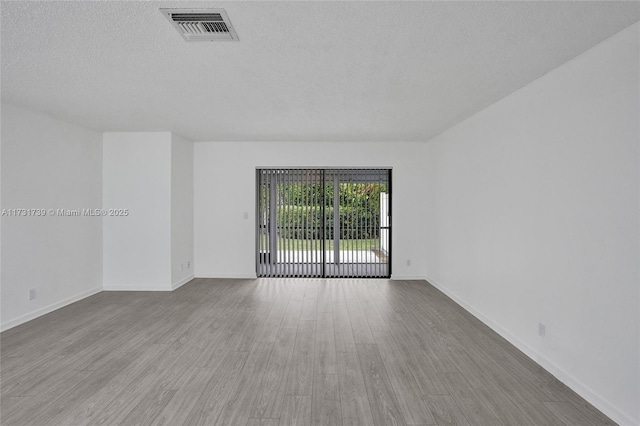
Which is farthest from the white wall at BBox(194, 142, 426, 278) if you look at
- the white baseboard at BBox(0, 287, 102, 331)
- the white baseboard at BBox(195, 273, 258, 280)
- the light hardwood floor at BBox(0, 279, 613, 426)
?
the white baseboard at BBox(0, 287, 102, 331)

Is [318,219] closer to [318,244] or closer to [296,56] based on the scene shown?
[318,244]

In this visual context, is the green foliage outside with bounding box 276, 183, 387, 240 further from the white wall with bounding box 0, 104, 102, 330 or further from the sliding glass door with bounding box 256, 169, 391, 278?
the white wall with bounding box 0, 104, 102, 330

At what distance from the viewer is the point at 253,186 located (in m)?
6.05

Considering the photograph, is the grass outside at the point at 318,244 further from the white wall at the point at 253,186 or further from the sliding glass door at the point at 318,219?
the white wall at the point at 253,186

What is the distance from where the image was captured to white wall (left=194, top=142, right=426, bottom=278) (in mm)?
6035

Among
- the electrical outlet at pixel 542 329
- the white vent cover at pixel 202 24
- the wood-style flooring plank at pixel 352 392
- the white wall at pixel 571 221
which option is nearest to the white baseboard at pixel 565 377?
the white wall at pixel 571 221

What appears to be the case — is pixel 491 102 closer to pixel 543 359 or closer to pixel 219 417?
pixel 543 359

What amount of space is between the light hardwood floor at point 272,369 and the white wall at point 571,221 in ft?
1.00

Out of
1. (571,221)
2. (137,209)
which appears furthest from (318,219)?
(571,221)

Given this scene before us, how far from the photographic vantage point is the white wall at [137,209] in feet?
17.2

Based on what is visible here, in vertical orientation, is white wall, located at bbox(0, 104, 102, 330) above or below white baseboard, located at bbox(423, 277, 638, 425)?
above

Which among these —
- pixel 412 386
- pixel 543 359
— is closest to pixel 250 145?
pixel 412 386

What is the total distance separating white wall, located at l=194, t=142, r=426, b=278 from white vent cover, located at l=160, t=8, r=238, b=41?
381cm

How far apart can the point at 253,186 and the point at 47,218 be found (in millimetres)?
3001
